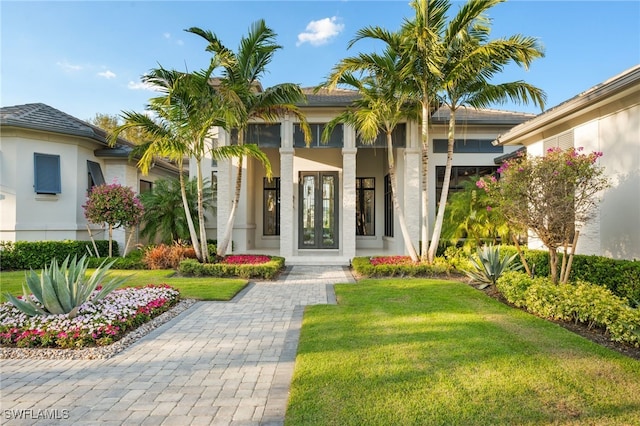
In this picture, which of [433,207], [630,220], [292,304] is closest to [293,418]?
[292,304]

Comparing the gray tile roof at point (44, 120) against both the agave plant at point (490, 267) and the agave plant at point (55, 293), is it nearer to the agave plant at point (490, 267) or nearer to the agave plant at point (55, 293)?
the agave plant at point (55, 293)

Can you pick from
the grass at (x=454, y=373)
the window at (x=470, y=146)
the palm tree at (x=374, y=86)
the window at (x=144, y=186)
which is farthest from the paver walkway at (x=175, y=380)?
the window at (x=144, y=186)

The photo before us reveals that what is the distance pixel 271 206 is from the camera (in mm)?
16734

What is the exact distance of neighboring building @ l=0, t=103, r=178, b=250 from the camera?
1105cm

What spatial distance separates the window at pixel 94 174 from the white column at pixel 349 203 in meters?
9.06

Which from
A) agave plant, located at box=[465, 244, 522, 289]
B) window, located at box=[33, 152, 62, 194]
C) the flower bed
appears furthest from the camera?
window, located at box=[33, 152, 62, 194]

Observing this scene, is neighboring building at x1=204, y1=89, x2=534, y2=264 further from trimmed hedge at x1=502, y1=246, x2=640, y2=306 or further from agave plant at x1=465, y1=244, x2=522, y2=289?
trimmed hedge at x1=502, y1=246, x2=640, y2=306

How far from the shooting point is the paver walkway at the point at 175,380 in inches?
116

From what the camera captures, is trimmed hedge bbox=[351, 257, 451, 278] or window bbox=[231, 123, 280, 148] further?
window bbox=[231, 123, 280, 148]

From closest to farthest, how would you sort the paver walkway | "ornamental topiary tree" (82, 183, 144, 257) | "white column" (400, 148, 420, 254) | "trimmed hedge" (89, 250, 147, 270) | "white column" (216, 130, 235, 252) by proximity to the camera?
the paver walkway → "trimmed hedge" (89, 250, 147, 270) → "ornamental topiary tree" (82, 183, 144, 257) → "white column" (400, 148, 420, 254) → "white column" (216, 130, 235, 252)

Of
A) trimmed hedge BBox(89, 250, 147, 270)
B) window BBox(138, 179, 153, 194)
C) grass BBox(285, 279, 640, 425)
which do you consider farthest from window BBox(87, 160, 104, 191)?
grass BBox(285, 279, 640, 425)

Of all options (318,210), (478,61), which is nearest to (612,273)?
(478,61)

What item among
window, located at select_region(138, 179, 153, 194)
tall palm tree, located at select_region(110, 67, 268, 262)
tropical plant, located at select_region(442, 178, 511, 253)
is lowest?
tropical plant, located at select_region(442, 178, 511, 253)

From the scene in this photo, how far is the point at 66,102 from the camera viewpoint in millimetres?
14523
